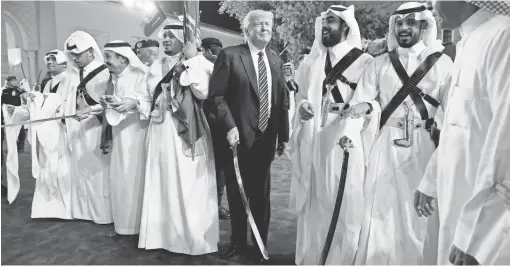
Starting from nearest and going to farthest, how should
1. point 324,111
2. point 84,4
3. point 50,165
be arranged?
point 324,111, point 50,165, point 84,4

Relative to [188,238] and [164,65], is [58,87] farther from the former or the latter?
[188,238]

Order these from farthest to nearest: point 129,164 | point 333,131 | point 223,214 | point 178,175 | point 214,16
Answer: point 214,16
point 223,214
point 129,164
point 178,175
point 333,131

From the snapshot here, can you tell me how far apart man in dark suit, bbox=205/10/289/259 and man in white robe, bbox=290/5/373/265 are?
20 centimetres

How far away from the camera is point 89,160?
5.04m

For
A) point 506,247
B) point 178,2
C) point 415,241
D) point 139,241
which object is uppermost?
point 178,2

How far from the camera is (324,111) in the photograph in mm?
3445

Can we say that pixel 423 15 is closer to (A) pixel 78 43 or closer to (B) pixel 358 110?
(B) pixel 358 110

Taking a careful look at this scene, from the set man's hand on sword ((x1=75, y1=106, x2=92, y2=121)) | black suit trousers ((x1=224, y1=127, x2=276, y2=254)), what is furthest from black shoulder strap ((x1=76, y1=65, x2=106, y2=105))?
black suit trousers ((x1=224, y1=127, x2=276, y2=254))

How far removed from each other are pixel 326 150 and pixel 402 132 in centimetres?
60

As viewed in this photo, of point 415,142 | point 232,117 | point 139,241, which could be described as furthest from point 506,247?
point 139,241

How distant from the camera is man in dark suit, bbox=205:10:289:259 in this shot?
11.8ft

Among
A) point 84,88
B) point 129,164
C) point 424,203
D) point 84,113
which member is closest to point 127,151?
point 129,164

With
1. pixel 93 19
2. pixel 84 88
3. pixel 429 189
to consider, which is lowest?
pixel 429 189

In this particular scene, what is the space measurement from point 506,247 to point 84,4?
13662 millimetres
